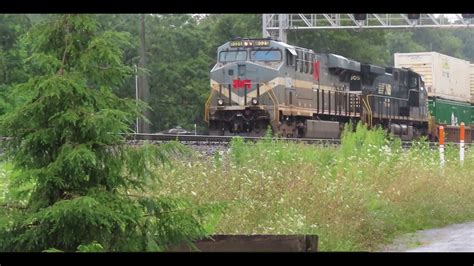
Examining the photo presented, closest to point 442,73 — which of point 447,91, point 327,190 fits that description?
point 447,91

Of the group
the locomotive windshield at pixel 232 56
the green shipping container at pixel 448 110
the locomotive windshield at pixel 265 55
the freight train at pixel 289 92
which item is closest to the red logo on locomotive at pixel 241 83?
the freight train at pixel 289 92

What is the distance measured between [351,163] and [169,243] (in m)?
6.60

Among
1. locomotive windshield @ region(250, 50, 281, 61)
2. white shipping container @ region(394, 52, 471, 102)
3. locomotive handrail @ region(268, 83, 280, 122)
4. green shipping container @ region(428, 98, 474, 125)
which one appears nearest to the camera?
locomotive handrail @ region(268, 83, 280, 122)

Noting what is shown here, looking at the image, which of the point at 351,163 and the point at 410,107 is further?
the point at 410,107

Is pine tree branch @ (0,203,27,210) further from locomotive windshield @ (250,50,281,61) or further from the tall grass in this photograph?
locomotive windshield @ (250,50,281,61)

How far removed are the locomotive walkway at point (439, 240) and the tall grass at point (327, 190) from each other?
0.65 feet

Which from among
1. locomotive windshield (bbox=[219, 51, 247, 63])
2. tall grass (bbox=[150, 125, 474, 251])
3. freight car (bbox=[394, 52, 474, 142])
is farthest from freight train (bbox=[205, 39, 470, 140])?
tall grass (bbox=[150, 125, 474, 251])

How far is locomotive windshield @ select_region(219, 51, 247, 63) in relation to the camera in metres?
19.7

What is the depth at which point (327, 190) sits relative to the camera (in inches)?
361

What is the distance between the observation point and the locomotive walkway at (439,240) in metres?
7.96

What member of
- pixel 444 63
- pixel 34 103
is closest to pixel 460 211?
pixel 34 103

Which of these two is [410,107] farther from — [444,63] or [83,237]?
[83,237]

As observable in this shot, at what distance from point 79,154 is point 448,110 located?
24730mm
